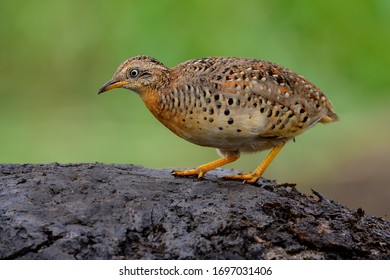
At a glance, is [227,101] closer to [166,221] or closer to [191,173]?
[191,173]

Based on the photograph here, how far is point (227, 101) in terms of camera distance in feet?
25.1

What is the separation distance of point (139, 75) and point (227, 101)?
2.43 ft

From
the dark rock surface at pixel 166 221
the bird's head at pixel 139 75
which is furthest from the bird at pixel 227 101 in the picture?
the dark rock surface at pixel 166 221

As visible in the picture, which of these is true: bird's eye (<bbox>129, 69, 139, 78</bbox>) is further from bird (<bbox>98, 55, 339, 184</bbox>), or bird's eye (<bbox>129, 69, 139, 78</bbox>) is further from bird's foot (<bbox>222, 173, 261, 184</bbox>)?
bird's foot (<bbox>222, 173, 261, 184</bbox>)

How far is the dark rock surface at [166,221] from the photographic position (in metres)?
6.49

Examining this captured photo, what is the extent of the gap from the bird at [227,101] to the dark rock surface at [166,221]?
0.36 m

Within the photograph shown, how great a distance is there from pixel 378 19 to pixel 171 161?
3601 mm

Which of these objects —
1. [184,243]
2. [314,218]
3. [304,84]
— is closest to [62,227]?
[184,243]

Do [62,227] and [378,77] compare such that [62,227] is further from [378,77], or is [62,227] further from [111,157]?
[378,77]

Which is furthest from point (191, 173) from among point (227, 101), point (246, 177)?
point (227, 101)

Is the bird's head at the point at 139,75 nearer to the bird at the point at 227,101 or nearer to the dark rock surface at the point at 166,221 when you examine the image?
the bird at the point at 227,101
